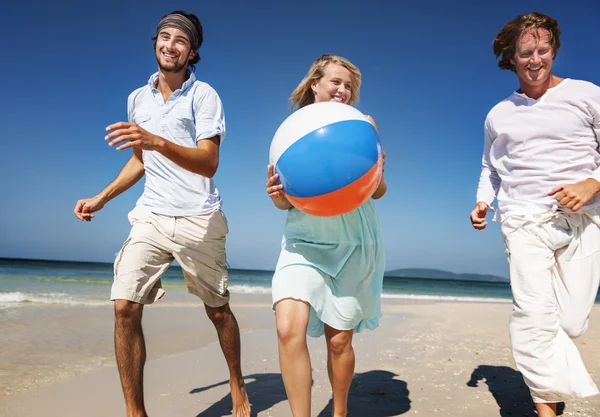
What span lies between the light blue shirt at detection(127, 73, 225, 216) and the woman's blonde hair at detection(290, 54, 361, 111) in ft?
1.84

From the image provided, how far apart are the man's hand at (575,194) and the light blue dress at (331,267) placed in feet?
3.73

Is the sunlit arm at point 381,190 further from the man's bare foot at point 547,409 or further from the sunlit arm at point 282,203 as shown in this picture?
the man's bare foot at point 547,409

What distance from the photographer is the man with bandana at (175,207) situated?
337 cm

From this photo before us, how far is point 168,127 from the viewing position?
11.8ft

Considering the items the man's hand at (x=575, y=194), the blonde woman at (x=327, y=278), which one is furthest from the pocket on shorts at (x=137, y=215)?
the man's hand at (x=575, y=194)

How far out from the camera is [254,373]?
506 centimetres

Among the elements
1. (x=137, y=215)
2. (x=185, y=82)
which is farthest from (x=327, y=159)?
(x=137, y=215)

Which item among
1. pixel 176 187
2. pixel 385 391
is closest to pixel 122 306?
pixel 176 187

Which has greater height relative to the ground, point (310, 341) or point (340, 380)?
point (340, 380)

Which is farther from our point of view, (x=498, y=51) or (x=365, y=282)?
(x=498, y=51)

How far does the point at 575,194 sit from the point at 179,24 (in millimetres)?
2846

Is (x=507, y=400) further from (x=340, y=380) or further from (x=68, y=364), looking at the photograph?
(x=68, y=364)

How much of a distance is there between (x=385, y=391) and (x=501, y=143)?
2310mm

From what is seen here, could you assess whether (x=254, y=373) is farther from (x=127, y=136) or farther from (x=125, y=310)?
(x=127, y=136)
